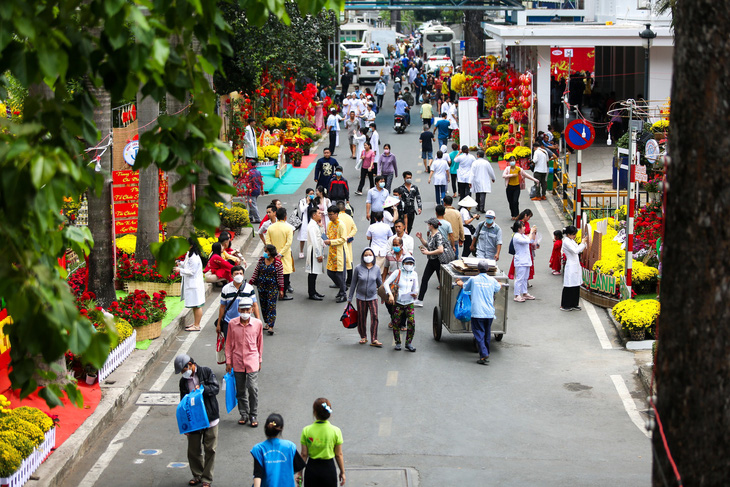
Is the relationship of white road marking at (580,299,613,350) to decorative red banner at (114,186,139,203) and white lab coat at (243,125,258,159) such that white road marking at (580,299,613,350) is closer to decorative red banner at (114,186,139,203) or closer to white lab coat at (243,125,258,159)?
decorative red banner at (114,186,139,203)

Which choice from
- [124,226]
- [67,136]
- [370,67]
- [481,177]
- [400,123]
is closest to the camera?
[67,136]

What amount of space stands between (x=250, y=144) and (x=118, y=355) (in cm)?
1503

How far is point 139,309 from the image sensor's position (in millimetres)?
14875

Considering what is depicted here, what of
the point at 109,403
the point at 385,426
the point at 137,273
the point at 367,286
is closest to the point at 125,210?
the point at 137,273

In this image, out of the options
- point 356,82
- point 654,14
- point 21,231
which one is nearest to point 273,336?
point 21,231

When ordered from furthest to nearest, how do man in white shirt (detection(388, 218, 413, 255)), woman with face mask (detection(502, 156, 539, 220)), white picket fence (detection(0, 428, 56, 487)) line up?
woman with face mask (detection(502, 156, 539, 220)) < man in white shirt (detection(388, 218, 413, 255)) < white picket fence (detection(0, 428, 56, 487))

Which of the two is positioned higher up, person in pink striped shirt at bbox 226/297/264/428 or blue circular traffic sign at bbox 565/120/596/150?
blue circular traffic sign at bbox 565/120/596/150

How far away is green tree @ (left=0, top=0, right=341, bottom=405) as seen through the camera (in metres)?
4.80

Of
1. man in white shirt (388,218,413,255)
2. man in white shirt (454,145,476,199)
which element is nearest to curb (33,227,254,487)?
man in white shirt (388,218,413,255)

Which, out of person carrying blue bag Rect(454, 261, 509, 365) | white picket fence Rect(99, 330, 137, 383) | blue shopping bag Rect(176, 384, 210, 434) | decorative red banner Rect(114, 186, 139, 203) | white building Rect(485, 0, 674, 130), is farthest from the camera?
white building Rect(485, 0, 674, 130)

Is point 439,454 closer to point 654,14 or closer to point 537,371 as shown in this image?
point 537,371

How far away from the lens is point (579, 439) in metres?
11.5

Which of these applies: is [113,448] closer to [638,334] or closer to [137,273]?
[137,273]

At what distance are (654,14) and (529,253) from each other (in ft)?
60.4
